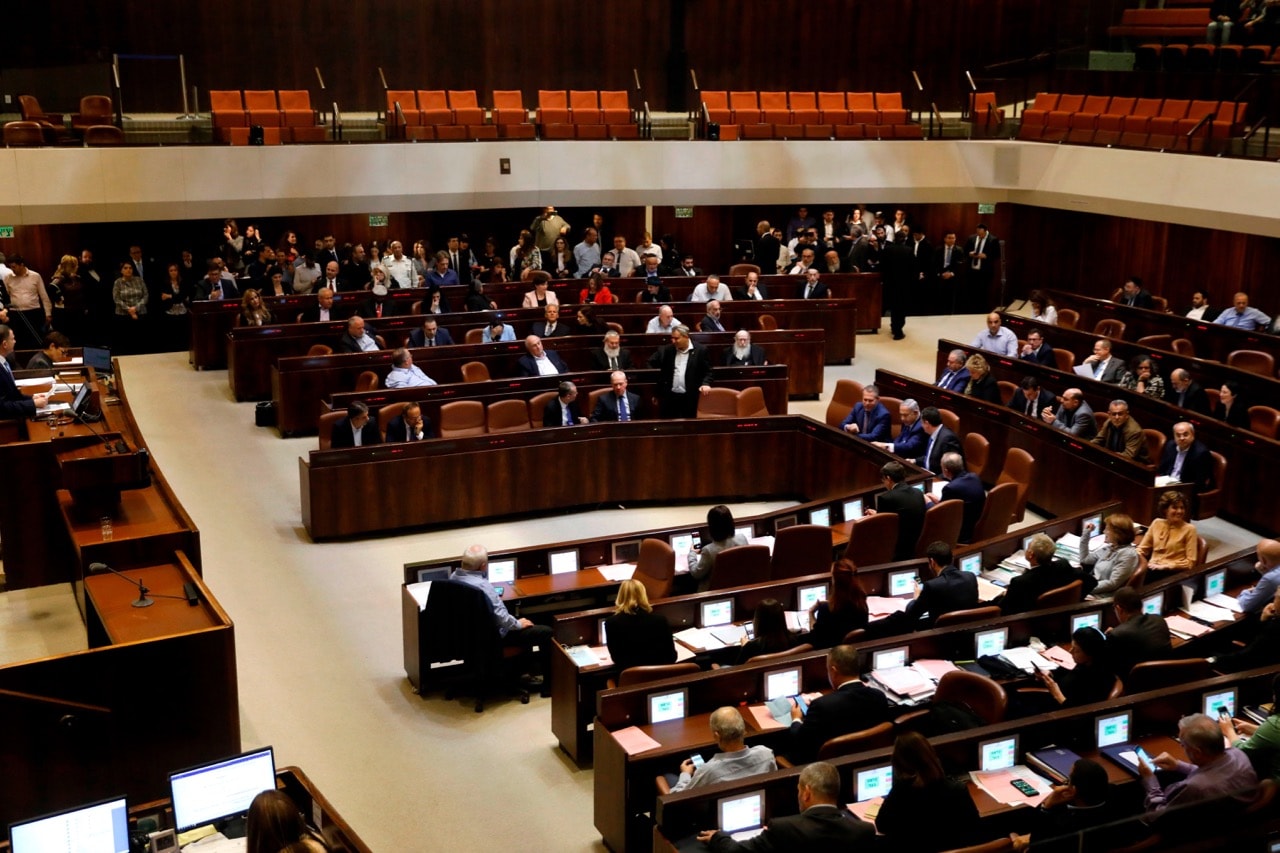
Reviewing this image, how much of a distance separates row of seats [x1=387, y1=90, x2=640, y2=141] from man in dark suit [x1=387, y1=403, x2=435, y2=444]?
775cm

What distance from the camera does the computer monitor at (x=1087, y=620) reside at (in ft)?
25.3

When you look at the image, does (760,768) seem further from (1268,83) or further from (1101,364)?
(1268,83)

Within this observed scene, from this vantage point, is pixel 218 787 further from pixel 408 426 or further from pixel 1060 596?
pixel 408 426

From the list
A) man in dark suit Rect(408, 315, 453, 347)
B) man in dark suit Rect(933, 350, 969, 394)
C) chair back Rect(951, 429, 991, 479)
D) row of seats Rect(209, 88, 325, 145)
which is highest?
row of seats Rect(209, 88, 325, 145)

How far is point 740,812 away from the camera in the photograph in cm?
573

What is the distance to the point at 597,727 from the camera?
6637 mm

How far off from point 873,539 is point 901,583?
2.69ft

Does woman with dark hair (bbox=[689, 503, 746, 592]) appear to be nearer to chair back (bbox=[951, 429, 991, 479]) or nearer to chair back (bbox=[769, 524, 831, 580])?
chair back (bbox=[769, 524, 831, 580])

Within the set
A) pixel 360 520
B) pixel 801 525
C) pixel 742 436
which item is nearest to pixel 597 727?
pixel 801 525

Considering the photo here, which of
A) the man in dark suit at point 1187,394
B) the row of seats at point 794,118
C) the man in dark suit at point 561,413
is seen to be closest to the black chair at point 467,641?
the man in dark suit at point 561,413

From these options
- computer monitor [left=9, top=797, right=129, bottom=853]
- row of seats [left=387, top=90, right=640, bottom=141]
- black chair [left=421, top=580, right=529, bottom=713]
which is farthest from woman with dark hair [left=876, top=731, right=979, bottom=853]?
row of seats [left=387, top=90, right=640, bottom=141]

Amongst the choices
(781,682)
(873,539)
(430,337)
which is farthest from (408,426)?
(781,682)

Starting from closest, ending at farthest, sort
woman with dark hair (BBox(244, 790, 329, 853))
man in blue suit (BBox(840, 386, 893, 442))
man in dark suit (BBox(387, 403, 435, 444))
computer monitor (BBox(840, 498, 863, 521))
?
woman with dark hair (BBox(244, 790, 329, 853))
computer monitor (BBox(840, 498, 863, 521))
man in dark suit (BBox(387, 403, 435, 444))
man in blue suit (BBox(840, 386, 893, 442))

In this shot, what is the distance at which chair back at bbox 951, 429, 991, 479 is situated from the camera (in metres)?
11.2
